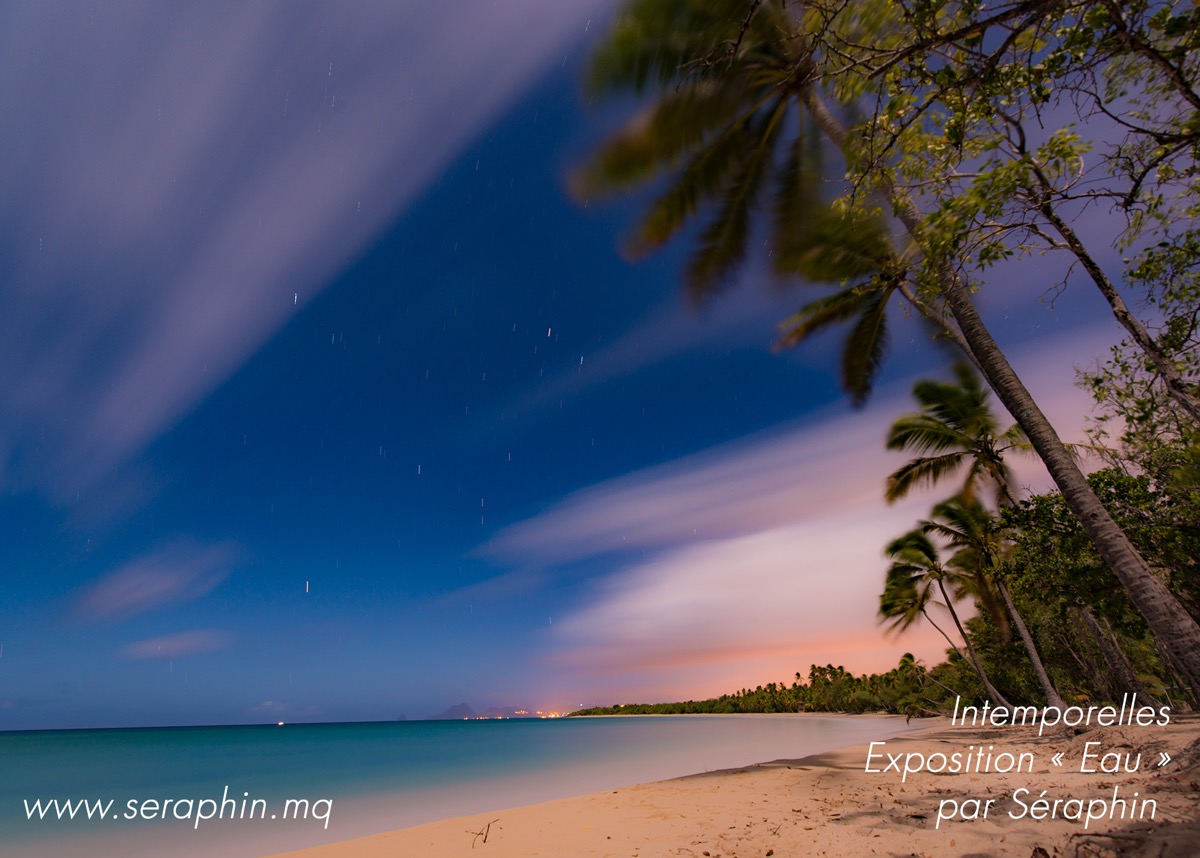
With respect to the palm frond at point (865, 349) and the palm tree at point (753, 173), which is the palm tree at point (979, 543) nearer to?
the palm frond at point (865, 349)

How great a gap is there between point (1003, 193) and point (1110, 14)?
0.97 m

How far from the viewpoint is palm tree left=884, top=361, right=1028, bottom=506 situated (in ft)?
46.0

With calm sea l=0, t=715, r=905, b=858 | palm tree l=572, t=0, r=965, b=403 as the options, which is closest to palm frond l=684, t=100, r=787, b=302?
palm tree l=572, t=0, r=965, b=403

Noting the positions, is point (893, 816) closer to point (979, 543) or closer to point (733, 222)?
point (733, 222)

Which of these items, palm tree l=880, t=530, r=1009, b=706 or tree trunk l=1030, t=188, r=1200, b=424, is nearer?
tree trunk l=1030, t=188, r=1200, b=424

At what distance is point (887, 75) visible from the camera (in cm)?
345

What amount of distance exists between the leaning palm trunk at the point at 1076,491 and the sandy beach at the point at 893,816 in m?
1.10

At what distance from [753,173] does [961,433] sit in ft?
32.4

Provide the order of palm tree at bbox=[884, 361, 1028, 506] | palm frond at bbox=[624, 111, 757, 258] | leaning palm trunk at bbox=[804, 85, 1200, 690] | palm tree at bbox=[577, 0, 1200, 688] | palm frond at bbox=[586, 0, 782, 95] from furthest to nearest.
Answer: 1. palm tree at bbox=[884, 361, 1028, 506]
2. palm frond at bbox=[624, 111, 757, 258]
3. palm frond at bbox=[586, 0, 782, 95]
4. palm tree at bbox=[577, 0, 1200, 688]
5. leaning palm trunk at bbox=[804, 85, 1200, 690]

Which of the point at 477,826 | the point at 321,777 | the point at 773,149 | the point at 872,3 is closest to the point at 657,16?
the point at 773,149

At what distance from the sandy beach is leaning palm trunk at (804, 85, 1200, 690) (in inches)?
43.3

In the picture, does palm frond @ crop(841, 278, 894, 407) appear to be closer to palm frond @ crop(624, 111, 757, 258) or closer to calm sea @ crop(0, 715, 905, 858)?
palm frond @ crop(624, 111, 757, 258)

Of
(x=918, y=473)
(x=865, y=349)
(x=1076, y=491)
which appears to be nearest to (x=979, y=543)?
(x=918, y=473)

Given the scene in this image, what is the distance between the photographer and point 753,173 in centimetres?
959
